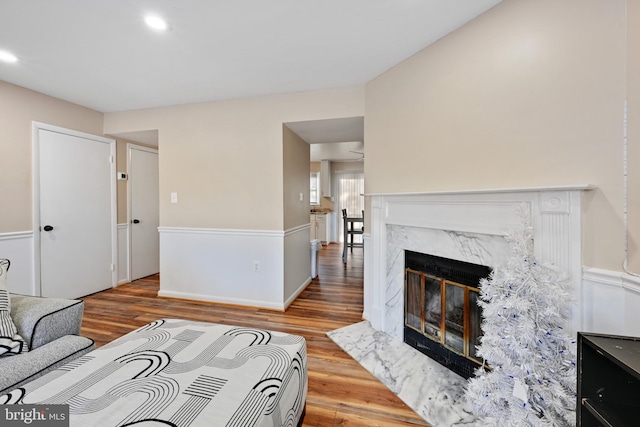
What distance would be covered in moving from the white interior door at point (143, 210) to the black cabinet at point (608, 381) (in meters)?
4.59

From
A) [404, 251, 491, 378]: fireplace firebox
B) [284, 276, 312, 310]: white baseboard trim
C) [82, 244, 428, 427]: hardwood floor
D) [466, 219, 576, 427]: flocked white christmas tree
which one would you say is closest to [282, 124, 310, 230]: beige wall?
[284, 276, 312, 310]: white baseboard trim

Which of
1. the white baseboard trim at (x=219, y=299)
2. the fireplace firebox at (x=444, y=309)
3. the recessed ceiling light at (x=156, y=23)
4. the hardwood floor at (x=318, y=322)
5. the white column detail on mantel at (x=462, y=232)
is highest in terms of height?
the recessed ceiling light at (x=156, y=23)

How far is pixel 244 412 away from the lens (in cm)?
87

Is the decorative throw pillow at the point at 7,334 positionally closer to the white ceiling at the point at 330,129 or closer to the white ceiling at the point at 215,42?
the white ceiling at the point at 215,42

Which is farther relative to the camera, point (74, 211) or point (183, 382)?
point (74, 211)

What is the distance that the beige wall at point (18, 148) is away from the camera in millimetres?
2529

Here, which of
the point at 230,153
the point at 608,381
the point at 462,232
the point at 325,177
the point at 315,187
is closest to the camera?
the point at 608,381

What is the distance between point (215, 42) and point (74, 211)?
2.73m

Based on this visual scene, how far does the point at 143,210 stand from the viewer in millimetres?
3928

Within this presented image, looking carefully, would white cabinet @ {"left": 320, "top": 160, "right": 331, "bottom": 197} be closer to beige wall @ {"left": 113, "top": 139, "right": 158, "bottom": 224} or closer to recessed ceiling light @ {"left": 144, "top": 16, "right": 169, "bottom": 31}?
beige wall @ {"left": 113, "top": 139, "right": 158, "bottom": 224}

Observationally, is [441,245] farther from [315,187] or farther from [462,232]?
[315,187]

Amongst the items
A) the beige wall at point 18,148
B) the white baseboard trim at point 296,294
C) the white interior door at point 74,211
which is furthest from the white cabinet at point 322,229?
the beige wall at point 18,148

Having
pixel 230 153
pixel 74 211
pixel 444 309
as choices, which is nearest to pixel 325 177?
pixel 230 153

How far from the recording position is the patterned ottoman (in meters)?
0.84
